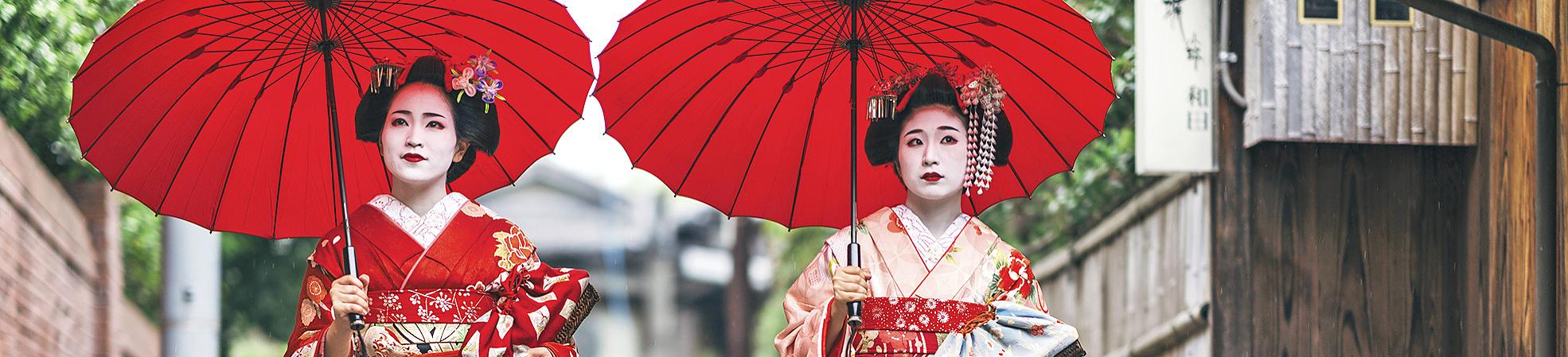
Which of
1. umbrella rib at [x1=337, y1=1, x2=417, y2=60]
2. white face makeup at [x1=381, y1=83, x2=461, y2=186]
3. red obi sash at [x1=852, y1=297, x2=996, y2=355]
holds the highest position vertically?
umbrella rib at [x1=337, y1=1, x2=417, y2=60]

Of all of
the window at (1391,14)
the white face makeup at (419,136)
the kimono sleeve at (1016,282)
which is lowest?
the kimono sleeve at (1016,282)

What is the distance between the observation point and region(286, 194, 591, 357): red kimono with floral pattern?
5.06 metres

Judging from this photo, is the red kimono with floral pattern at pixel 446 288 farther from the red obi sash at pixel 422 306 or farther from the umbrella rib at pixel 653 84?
the umbrella rib at pixel 653 84

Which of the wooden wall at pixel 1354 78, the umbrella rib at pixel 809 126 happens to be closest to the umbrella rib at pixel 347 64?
the umbrella rib at pixel 809 126

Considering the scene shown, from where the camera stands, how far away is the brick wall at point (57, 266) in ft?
28.5

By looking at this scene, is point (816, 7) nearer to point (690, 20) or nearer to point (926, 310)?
point (690, 20)

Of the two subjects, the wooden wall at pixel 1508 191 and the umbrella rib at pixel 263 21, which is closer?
the umbrella rib at pixel 263 21

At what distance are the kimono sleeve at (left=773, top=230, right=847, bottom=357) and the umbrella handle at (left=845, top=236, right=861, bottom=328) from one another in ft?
0.39

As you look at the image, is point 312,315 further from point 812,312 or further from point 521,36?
point 812,312

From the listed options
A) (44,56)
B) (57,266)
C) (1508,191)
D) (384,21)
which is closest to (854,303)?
(384,21)

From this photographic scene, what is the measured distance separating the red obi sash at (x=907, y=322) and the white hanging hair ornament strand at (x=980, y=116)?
39 cm

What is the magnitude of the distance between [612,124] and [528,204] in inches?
963

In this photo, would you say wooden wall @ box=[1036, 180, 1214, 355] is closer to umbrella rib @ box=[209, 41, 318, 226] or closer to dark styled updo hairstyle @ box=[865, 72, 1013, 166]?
dark styled updo hairstyle @ box=[865, 72, 1013, 166]

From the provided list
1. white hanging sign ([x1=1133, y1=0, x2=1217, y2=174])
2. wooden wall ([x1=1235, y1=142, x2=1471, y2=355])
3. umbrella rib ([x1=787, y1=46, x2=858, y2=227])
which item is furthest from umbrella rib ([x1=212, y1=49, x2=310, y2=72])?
wooden wall ([x1=1235, y1=142, x2=1471, y2=355])
